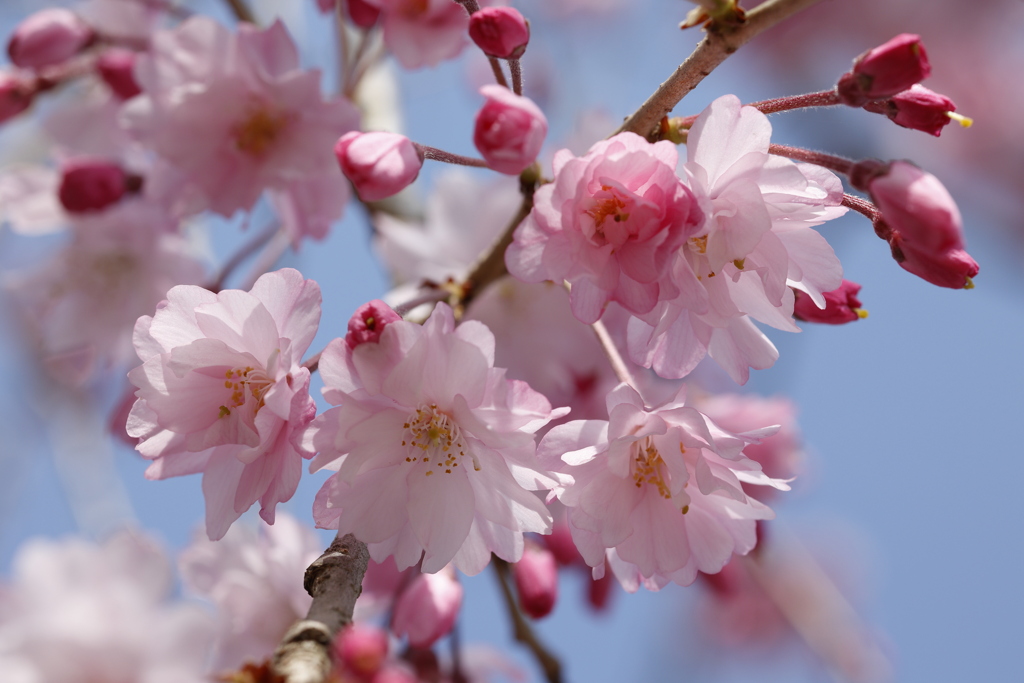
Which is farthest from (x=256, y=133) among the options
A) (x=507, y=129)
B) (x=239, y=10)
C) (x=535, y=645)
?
(x=535, y=645)

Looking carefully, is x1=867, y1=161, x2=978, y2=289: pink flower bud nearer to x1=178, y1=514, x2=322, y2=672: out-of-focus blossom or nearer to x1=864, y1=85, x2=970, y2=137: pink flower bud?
x1=864, y1=85, x2=970, y2=137: pink flower bud

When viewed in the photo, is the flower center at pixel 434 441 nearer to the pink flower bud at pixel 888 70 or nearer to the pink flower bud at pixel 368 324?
the pink flower bud at pixel 368 324

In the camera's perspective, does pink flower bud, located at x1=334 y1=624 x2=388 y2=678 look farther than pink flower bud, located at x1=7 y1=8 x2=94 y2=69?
No

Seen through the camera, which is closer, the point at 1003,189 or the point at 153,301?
the point at 153,301

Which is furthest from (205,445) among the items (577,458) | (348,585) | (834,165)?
(834,165)

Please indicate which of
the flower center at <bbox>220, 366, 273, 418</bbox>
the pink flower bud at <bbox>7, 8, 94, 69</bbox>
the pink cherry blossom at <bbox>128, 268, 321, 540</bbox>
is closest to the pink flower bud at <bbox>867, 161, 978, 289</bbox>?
the pink cherry blossom at <bbox>128, 268, 321, 540</bbox>

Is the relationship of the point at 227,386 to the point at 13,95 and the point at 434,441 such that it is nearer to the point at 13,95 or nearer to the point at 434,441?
the point at 434,441

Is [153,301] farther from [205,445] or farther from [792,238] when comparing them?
[792,238]
